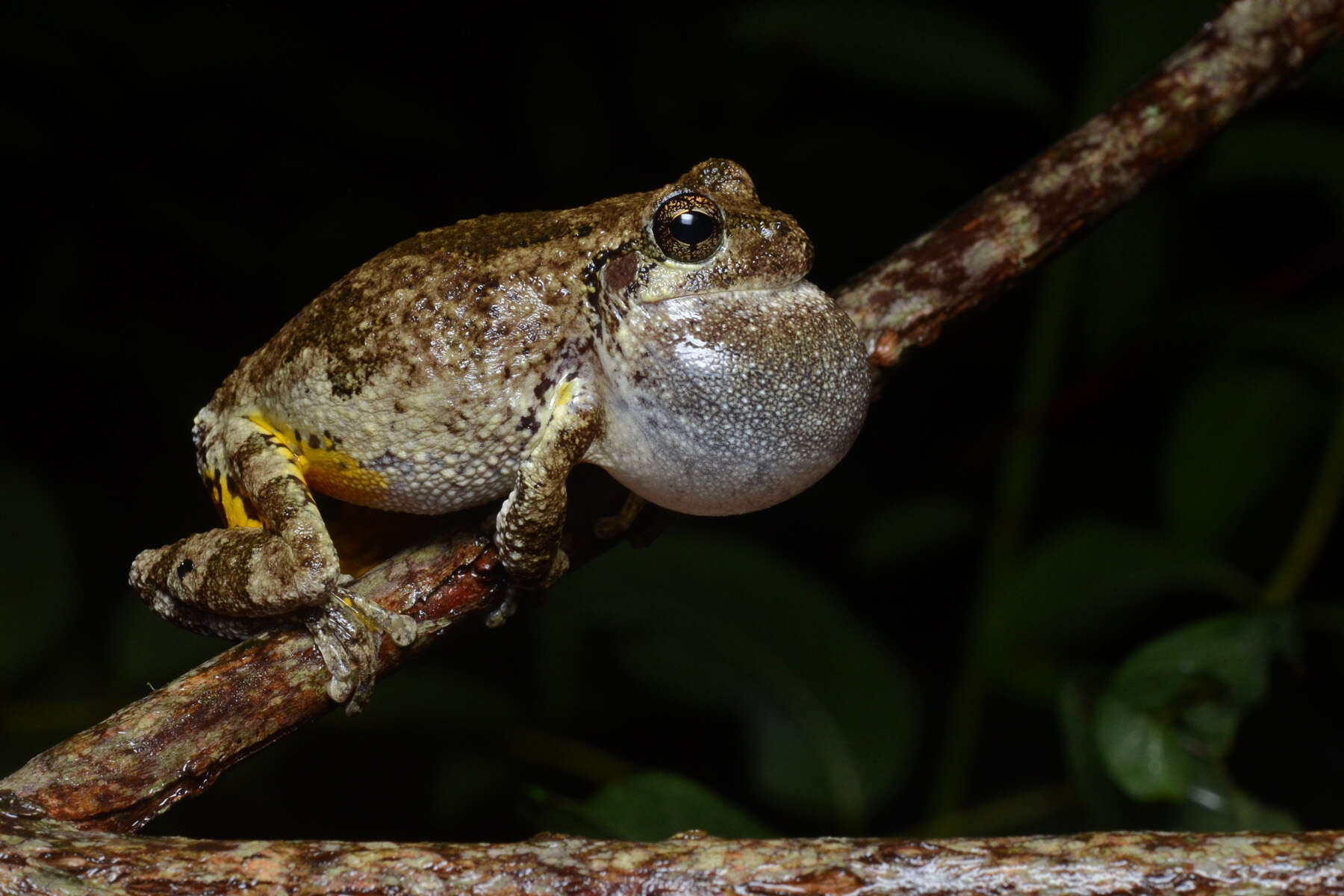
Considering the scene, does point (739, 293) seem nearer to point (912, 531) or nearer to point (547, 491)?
point (547, 491)

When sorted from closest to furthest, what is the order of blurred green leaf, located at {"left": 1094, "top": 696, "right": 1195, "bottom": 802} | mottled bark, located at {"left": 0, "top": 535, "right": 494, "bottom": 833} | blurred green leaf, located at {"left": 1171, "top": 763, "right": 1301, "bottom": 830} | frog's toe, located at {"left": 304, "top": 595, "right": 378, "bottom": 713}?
mottled bark, located at {"left": 0, "top": 535, "right": 494, "bottom": 833} → frog's toe, located at {"left": 304, "top": 595, "right": 378, "bottom": 713} → blurred green leaf, located at {"left": 1094, "top": 696, "right": 1195, "bottom": 802} → blurred green leaf, located at {"left": 1171, "top": 763, "right": 1301, "bottom": 830}

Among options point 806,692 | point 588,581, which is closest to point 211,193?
point 588,581

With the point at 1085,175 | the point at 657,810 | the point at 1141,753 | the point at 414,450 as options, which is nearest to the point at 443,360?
the point at 414,450

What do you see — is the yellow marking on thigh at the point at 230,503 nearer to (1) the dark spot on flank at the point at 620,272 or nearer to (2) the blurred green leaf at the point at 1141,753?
(1) the dark spot on flank at the point at 620,272

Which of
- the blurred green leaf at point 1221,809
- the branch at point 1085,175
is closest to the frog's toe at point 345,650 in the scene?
the branch at point 1085,175

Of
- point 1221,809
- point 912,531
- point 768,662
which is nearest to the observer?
point 1221,809

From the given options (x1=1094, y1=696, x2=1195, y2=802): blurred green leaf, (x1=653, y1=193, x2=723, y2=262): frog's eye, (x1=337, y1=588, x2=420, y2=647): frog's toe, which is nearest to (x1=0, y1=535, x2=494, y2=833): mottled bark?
(x1=337, y1=588, x2=420, y2=647): frog's toe

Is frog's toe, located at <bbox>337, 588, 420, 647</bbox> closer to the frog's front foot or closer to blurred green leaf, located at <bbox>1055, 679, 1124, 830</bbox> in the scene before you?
the frog's front foot

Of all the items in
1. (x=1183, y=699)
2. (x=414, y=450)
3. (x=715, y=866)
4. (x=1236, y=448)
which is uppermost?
(x=1236, y=448)
